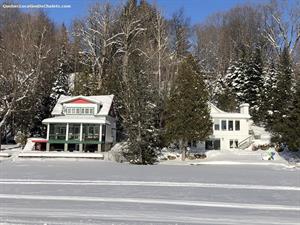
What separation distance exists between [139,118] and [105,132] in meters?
9.72

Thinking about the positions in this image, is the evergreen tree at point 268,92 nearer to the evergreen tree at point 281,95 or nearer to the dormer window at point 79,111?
the evergreen tree at point 281,95

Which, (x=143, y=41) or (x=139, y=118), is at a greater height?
(x=143, y=41)

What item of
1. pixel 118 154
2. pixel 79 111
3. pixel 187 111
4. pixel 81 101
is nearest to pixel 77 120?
pixel 79 111

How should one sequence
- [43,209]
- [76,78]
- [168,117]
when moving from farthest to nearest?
[76,78] < [168,117] < [43,209]

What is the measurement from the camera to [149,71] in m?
45.8

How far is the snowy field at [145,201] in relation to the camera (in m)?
10.2

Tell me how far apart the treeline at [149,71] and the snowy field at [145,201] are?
57.9ft

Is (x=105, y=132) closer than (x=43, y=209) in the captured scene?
No

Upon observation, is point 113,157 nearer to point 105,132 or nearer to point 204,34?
point 105,132

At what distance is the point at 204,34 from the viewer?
69.5 meters

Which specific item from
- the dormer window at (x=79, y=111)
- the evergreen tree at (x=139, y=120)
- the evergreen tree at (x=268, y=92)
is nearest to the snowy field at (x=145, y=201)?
the evergreen tree at (x=139, y=120)

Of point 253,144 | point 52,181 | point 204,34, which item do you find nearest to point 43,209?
point 52,181

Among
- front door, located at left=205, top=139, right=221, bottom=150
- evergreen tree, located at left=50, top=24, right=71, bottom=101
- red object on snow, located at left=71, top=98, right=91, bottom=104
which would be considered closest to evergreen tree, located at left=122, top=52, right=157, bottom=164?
red object on snow, located at left=71, top=98, right=91, bottom=104

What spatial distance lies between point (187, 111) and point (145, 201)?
91.5ft
